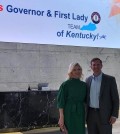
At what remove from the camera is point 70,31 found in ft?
21.8

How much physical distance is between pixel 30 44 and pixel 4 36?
2.29 ft

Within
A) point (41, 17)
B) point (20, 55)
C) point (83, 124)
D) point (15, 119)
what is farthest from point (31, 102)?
point (83, 124)

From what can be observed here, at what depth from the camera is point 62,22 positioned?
21.5 feet

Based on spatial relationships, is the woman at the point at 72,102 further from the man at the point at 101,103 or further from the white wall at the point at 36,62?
the white wall at the point at 36,62

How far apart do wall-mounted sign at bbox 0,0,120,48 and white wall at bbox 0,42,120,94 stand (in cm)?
24

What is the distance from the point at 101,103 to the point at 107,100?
87 millimetres

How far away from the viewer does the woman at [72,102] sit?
3799mm

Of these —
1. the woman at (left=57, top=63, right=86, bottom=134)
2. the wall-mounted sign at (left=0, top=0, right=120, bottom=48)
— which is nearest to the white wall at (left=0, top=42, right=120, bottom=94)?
the wall-mounted sign at (left=0, top=0, right=120, bottom=48)

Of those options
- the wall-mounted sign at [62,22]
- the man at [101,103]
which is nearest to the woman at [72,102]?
the man at [101,103]

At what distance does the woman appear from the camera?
380 centimetres

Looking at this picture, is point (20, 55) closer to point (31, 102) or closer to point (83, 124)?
point (31, 102)

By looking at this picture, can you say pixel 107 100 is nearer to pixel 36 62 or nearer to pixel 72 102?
pixel 72 102

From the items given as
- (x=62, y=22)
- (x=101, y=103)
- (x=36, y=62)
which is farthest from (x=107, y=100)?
(x=62, y=22)

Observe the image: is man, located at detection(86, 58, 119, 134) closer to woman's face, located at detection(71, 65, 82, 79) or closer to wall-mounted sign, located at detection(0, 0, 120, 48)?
woman's face, located at detection(71, 65, 82, 79)
